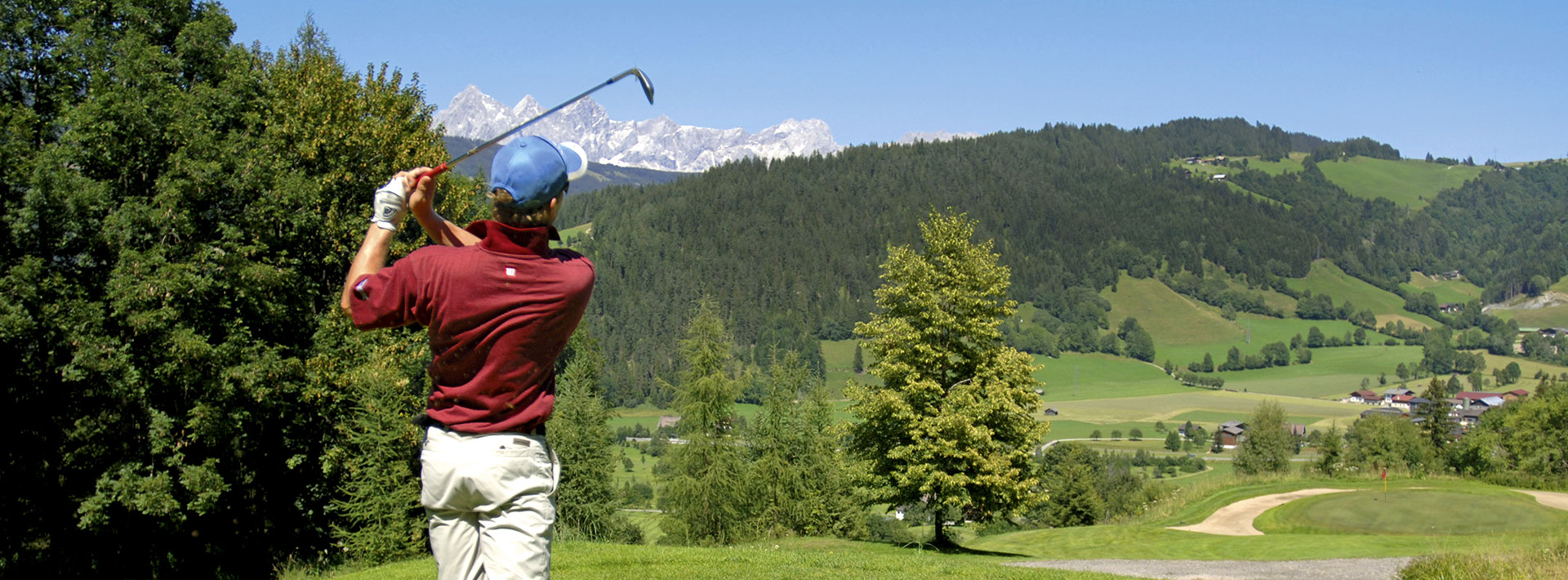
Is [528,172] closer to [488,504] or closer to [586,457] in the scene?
[488,504]

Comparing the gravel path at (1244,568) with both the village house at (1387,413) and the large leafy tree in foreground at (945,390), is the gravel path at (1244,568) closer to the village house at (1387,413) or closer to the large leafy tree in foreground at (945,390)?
the large leafy tree in foreground at (945,390)

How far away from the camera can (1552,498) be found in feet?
132

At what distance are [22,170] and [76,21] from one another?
3.53 metres

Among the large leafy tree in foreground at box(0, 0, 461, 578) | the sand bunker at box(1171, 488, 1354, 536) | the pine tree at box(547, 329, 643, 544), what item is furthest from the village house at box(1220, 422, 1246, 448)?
the large leafy tree in foreground at box(0, 0, 461, 578)

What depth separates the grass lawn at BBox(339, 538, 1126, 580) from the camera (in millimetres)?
11922

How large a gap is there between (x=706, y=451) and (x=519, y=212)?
1403 inches

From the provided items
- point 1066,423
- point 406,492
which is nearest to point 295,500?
point 406,492

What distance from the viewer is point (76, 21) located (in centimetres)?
1939

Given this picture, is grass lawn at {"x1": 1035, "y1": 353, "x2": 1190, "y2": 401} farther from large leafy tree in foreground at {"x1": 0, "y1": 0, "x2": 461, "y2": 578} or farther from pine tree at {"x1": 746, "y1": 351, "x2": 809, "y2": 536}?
large leafy tree in foreground at {"x1": 0, "y1": 0, "x2": 461, "y2": 578}

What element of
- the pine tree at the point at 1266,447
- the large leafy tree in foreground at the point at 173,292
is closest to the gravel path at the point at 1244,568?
the large leafy tree in foreground at the point at 173,292

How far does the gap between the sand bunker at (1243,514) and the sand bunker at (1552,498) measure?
0.74ft

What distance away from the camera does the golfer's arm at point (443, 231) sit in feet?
12.3

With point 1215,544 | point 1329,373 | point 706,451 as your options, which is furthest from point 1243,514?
point 1329,373

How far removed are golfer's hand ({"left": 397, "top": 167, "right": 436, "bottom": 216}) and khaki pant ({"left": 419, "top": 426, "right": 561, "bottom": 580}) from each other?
0.85m
